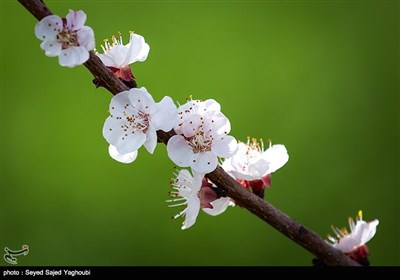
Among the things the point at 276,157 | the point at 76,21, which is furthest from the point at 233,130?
the point at 76,21

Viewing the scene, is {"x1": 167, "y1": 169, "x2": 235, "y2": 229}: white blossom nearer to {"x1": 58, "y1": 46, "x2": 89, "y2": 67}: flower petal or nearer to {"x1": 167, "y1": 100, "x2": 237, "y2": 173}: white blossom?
{"x1": 167, "y1": 100, "x2": 237, "y2": 173}: white blossom

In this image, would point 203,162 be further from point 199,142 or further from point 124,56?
point 124,56

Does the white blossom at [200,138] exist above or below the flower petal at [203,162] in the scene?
above

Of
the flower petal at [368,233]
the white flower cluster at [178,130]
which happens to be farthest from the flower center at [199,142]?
the flower petal at [368,233]

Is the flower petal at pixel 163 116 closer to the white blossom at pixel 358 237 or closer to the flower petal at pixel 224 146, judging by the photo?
the flower petal at pixel 224 146

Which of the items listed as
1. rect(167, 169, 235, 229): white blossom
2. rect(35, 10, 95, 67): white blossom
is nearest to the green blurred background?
rect(167, 169, 235, 229): white blossom
